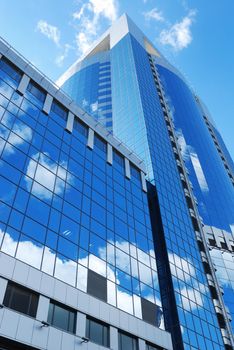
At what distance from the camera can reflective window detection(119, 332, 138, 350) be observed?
28516mm

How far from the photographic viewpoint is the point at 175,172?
211 feet

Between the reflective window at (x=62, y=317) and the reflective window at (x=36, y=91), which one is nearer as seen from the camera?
the reflective window at (x=62, y=317)

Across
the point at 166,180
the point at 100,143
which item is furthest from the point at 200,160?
the point at 100,143

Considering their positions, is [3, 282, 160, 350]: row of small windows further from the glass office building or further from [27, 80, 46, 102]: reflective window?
[27, 80, 46, 102]: reflective window

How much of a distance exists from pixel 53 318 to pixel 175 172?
144 feet

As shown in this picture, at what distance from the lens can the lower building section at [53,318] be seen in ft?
71.2

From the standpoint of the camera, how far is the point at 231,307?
49.5m

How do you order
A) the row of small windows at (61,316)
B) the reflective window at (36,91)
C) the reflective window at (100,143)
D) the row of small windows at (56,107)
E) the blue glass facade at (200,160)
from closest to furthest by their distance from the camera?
the row of small windows at (61,316) < the row of small windows at (56,107) < the reflective window at (36,91) < the reflective window at (100,143) < the blue glass facade at (200,160)

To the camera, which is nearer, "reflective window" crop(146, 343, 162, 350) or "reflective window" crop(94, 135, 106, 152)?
"reflective window" crop(146, 343, 162, 350)

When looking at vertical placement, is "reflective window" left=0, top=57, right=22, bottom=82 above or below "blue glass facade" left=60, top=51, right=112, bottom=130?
below

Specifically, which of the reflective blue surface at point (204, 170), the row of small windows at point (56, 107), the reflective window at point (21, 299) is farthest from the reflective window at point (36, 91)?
the reflective blue surface at point (204, 170)

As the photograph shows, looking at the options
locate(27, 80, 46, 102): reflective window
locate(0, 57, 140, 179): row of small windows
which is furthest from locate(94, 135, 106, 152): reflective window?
locate(27, 80, 46, 102): reflective window

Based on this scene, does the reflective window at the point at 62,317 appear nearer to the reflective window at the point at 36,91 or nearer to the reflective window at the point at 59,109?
the reflective window at the point at 59,109

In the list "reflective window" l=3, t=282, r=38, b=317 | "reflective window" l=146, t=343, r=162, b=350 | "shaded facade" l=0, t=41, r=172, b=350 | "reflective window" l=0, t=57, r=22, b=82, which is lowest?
"reflective window" l=3, t=282, r=38, b=317
